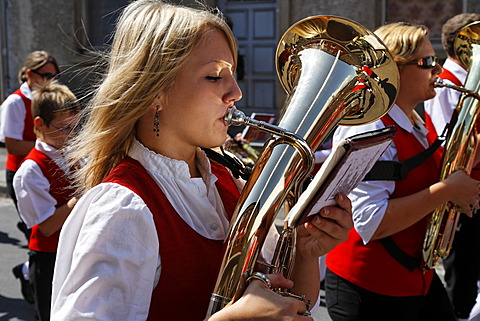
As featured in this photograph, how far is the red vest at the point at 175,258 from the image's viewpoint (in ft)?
4.23

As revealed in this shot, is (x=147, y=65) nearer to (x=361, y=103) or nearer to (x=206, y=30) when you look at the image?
(x=206, y=30)

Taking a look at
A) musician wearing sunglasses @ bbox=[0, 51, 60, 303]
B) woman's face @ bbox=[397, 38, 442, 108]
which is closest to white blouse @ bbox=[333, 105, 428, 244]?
woman's face @ bbox=[397, 38, 442, 108]

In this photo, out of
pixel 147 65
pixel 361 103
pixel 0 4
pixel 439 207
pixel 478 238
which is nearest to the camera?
pixel 147 65

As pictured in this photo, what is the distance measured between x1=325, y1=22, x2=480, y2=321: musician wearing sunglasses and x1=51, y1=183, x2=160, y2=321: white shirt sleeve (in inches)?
45.7

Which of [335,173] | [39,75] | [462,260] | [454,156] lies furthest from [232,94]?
[39,75]

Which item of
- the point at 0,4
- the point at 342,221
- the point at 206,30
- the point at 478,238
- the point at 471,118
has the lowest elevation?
the point at 478,238

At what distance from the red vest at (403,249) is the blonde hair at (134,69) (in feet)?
3.54

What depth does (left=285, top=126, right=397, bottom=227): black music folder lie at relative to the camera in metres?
1.27

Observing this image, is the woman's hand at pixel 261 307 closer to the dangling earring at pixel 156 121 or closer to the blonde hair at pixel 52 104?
the dangling earring at pixel 156 121

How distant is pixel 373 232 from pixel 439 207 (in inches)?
13.2

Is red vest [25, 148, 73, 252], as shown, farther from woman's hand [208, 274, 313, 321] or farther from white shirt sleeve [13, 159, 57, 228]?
woman's hand [208, 274, 313, 321]

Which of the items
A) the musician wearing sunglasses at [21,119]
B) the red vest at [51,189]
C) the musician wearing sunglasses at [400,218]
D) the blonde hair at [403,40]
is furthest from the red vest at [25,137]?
the blonde hair at [403,40]

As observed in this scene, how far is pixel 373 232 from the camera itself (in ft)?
7.34

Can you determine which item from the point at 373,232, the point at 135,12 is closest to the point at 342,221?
the point at 135,12
